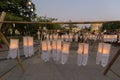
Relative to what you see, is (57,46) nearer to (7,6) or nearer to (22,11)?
(7,6)

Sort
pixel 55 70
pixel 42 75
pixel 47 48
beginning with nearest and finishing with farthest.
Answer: pixel 47 48 → pixel 42 75 → pixel 55 70

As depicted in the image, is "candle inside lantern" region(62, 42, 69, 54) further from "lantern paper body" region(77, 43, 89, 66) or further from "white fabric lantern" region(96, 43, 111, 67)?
"white fabric lantern" region(96, 43, 111, 67)

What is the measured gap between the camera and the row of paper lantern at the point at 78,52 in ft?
34.2

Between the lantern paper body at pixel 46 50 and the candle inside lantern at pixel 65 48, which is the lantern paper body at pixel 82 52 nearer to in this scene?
the candle inside lantern at pixel 65 48

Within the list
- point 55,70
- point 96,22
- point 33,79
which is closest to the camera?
point 96,22

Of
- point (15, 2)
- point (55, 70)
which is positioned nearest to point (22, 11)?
point (15, 2)

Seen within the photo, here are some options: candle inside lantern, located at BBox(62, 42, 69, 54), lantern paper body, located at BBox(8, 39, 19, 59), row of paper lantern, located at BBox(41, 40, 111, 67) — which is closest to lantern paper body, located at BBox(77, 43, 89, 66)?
row of paper lantern, located at BBox(41, 40, 111, 67)

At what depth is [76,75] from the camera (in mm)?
14227

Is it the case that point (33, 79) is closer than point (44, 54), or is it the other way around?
point (44, 54)

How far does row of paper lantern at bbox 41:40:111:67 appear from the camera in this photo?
10430 mm

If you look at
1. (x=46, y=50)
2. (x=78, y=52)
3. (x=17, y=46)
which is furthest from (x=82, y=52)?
(x=17, y=46)

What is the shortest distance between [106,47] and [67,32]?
3641mm

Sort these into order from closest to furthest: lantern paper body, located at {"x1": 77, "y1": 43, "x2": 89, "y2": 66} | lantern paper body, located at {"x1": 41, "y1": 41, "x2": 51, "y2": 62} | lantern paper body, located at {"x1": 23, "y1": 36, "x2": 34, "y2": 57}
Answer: lantern paper body, located at {"x1": 77, "y1": 43, "x2": 89, "y2": 66} → lantern paper body, located at {"x1": 41, "y1": 41, "x2": 51, "y2": 62} → lantern paper body, located at {"x1": 23, "y1": 36, "x2": 34, "y2": 57}

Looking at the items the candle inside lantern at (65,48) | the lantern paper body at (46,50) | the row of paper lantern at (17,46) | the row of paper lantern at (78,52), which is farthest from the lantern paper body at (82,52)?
the row of paper lantern at (17,46)
